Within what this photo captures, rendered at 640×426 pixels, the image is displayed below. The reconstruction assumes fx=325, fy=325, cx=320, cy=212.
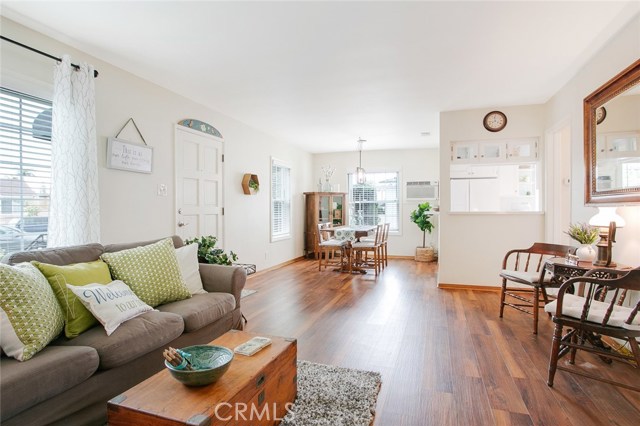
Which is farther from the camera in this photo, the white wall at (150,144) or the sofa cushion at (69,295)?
the white wall at (150,144)

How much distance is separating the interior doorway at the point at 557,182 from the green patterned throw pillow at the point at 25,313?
4910 millimetres

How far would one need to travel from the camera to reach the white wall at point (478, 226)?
4.40 meters

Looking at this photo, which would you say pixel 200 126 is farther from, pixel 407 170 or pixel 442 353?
pixel 407 170

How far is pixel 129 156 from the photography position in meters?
3.23

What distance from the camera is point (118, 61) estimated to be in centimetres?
304

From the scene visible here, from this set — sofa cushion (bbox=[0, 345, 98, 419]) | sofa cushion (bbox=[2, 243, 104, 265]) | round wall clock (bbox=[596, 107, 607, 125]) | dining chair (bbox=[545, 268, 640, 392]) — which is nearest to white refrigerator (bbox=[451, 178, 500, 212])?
round wall clock (bbox=[596, 107, 607, 125])

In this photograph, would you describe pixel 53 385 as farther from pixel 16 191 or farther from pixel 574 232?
pixel 574 232

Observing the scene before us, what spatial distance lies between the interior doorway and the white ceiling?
1.96ft

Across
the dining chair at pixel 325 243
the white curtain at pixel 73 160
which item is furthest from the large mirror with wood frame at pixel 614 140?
the white curtain at pixel 73 160

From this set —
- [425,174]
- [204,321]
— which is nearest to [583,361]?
[204,321]

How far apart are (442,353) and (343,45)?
2632 mm

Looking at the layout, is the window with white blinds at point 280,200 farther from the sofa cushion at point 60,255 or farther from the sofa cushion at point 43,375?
the sofa cushion at point 43,375

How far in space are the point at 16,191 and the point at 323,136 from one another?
4.61 metres

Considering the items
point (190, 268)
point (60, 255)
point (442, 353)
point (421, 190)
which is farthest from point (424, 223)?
point (60, 255)
